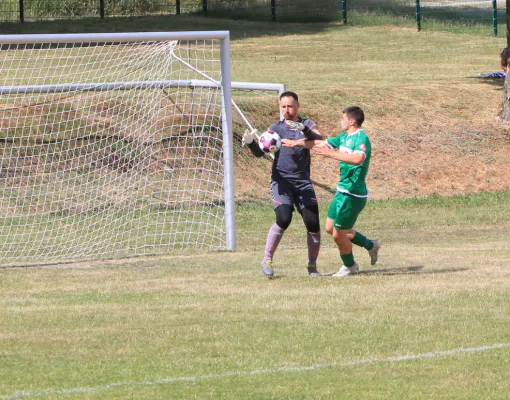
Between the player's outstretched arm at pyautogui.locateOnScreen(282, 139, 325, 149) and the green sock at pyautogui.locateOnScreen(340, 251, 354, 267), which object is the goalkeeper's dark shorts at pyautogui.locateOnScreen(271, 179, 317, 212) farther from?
the green sock at pyautogui.locateOnScreen(340, 251, 354, 267)

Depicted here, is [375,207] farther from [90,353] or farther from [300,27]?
[300,27]

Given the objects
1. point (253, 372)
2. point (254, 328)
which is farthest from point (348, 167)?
point (253, 372)

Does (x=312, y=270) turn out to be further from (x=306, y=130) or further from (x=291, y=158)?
(x=306, y=130)

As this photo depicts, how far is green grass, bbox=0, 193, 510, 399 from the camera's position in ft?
24.7

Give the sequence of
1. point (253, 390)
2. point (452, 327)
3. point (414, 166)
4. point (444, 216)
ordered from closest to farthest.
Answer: point (253, 390) < point (452, 327) < point (444, 216) < point (414, 166)

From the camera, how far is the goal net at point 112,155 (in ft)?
52.2

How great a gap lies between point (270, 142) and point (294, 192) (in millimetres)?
776

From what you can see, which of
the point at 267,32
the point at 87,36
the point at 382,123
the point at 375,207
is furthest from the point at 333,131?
the point at 267,32

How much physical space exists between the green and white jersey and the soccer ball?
0.58 metres

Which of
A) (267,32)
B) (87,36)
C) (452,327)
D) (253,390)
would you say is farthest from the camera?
(267,32)

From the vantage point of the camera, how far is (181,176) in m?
19.5

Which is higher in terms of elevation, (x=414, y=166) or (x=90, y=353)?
(x=90, y=353)

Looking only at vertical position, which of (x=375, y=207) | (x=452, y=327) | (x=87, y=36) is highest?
(x=87, y=36)

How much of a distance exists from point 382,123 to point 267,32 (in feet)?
41.4
